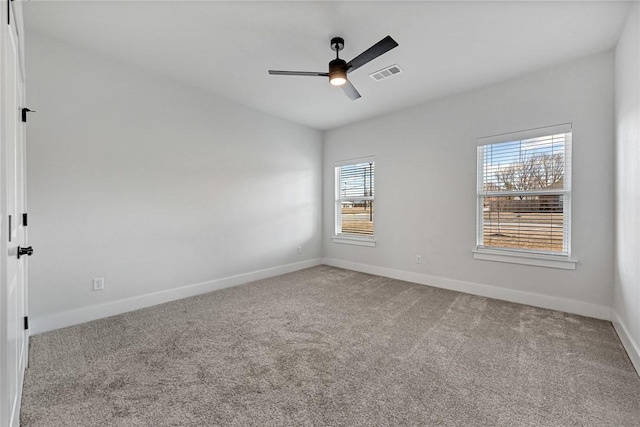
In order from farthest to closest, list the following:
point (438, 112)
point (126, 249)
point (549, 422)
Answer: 1. point (438, 112)
2. point (126, 249)
3. point (549, 422)

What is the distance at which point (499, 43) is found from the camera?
8.82 ft

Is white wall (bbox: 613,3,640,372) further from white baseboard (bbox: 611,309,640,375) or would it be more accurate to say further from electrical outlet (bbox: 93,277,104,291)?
electrical outlet (bbox: 93,277,104,291)

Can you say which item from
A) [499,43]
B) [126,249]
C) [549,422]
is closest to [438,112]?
[499,43]

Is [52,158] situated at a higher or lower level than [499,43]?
lower

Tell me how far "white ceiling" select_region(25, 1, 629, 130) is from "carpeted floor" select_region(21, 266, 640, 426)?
9.06ft

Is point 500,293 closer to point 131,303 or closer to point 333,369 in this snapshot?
point 333,369

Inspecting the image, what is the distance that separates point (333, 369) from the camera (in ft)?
6.66

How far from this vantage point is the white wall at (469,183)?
2939 millimetres

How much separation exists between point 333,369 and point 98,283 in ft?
8.69

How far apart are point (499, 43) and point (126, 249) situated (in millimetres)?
4457

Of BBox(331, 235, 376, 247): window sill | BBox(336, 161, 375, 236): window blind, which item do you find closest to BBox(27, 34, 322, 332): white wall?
BBox(331, 235, 376, 247): window sill

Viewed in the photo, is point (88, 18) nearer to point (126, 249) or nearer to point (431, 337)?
point (126, 249)

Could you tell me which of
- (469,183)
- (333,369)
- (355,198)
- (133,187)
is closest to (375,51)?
(469,183)

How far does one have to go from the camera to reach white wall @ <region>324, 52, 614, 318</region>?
294 cm
